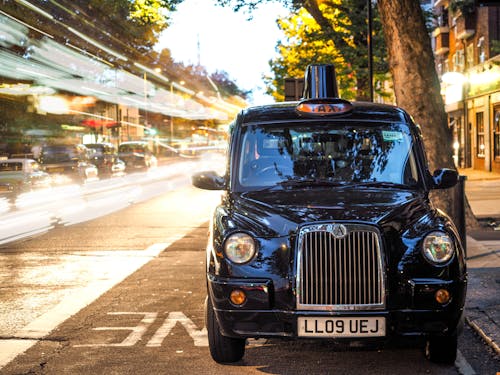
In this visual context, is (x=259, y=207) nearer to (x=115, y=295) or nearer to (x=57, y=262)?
(x=115, y=295)

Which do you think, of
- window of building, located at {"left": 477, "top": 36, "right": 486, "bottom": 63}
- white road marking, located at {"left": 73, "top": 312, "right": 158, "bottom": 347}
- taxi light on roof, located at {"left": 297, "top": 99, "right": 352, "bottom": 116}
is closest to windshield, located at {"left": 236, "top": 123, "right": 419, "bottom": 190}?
taxi light on roof, located at {"left": 297, "top": 99, "right": 352, "bottom": 116}

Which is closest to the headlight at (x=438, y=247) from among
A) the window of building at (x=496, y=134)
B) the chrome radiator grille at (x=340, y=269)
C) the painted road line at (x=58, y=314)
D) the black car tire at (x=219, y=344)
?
the chrome radiator grille at (x=340, y=269)

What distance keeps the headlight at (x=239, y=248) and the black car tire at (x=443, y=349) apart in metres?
1.36

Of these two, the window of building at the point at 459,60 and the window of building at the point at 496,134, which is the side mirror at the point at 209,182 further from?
the window of building at the point at 459,60

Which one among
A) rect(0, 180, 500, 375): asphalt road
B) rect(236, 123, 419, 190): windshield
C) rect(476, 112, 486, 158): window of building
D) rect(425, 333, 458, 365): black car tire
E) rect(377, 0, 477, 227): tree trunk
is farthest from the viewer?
rect(476, 112, 486, 158): window of building

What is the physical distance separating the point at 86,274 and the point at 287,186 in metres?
4.86

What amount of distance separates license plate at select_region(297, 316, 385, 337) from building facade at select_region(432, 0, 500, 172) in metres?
29.7

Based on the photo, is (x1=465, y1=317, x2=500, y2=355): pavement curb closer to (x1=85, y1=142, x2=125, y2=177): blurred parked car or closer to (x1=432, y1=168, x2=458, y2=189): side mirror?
(x1=432, y1=168, x2=458, y2=189): side mirror

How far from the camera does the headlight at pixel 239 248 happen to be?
5.53m

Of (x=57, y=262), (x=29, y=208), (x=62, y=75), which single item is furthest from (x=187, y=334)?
(x=62, y=75)

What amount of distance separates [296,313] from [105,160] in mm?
39645

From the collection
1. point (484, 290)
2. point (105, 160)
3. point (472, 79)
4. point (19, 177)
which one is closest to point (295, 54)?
point (472, 79)

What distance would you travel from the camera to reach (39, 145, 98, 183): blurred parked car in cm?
3338

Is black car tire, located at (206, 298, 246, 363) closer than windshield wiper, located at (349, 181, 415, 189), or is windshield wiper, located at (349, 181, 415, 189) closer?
black car tire, located at (206, 298, 246, 363)
